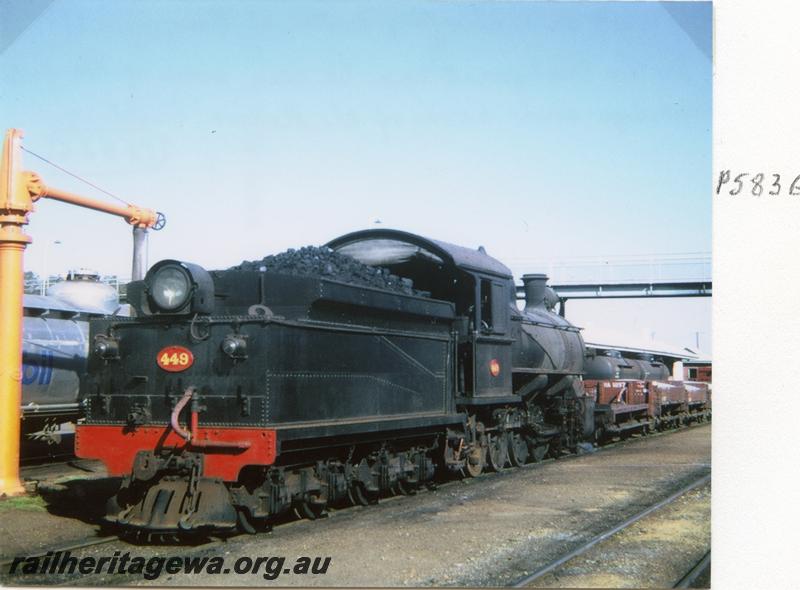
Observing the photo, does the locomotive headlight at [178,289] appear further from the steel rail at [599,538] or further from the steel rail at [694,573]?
the steel rail at [694,573]

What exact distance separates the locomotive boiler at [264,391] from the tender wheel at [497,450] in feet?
7.00

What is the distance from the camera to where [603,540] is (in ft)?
26.7

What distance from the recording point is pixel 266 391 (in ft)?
25.9

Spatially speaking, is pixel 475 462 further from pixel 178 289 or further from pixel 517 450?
pixel 178 289

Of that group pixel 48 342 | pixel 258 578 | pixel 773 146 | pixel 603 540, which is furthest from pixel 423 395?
pixel 48 342

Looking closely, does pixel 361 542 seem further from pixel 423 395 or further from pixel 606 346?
pixel 606 346

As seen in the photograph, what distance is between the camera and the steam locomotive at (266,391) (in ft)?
25.9

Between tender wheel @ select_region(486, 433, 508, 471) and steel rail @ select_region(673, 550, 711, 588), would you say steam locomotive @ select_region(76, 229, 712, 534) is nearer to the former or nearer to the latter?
tender wheel @ select_region(486, 433, 508, 471)

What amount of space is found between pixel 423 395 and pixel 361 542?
2.93 meters

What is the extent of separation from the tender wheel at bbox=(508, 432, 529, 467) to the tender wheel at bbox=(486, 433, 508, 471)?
28 centimetres

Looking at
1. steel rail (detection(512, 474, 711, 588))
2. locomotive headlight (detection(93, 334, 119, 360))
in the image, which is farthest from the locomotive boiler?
steel rail (detection(512, 474, 711, 588))

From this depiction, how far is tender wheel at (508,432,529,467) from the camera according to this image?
1417 centimetres

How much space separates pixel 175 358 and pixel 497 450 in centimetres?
682

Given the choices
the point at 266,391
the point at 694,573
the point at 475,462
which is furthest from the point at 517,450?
the point at 266,391
